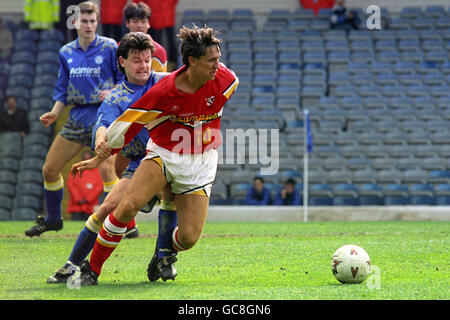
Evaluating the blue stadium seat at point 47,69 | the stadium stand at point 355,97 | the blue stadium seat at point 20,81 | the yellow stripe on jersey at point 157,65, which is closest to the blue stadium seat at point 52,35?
the blue stadium seat at point 47,69

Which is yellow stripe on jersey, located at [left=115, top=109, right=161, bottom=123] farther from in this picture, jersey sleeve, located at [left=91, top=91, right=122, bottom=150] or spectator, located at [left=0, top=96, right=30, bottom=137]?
spectator, located at [left=0, top=96, right=30, bottom=137]

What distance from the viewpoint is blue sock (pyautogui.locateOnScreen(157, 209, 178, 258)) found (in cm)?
630

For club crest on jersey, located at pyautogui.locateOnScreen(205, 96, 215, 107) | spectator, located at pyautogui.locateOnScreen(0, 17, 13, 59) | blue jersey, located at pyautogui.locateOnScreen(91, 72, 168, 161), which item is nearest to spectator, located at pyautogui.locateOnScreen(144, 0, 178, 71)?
spectator, located at pyautogui.locateOnScreen(0, 17, 13, 59)

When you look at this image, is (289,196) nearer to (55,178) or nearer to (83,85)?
(55,178)

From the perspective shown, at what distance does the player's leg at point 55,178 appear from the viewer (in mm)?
9008

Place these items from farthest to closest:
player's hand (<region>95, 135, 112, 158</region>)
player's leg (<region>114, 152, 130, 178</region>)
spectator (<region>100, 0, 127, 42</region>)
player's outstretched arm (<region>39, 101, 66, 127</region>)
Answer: spectator (<region>100, 0, 127, 42</region>), player's leg (<region>114, 152, 130, 178</region>), player's outstretched arm (<region>39, 101, 66, 127</region>), player's hand (<region>95, 135, 112, 158</region>)

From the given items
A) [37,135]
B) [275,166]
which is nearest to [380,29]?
[275,166]

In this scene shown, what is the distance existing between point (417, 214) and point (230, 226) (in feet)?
12.7

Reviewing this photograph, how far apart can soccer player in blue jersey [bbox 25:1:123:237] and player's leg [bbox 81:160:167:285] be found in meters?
3.23

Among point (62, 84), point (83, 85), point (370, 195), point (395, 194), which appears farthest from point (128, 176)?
point (395, 194)

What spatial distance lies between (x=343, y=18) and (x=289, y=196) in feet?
23.4

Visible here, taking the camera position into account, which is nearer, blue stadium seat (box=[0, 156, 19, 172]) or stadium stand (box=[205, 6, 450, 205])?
stadium stand (box=[205, 6, 450, 205])

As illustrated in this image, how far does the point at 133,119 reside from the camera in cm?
570

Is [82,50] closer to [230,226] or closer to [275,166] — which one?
[230,226]
